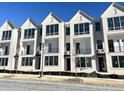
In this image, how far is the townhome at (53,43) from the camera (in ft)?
95.7

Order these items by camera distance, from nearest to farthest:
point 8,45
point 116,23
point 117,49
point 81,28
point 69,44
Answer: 1. point 117,49
2. point 116,23
3. point 81,28
4. point 69,44
5. point 8,45

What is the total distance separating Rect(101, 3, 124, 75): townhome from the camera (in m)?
24.6

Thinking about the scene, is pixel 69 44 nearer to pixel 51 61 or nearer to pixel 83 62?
pixel 83 62

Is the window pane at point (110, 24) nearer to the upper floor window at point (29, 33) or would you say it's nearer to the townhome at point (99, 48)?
the townhome at point (99, 48)

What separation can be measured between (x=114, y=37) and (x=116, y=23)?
2921 millimetres

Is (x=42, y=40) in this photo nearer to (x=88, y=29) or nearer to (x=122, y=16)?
(x=88, y=29)

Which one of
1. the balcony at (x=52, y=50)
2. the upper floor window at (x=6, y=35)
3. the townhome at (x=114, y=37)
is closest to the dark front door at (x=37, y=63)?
the balcony at (x=52, y=50)

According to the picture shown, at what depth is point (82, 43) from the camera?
2989 cm

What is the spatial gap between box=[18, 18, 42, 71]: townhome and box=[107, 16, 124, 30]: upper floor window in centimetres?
1643

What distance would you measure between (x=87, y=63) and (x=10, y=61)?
1897 centimetres

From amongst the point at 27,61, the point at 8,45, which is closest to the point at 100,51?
the point at 27,61

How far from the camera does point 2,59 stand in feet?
115

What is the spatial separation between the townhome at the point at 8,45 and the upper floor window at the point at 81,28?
16.0 m

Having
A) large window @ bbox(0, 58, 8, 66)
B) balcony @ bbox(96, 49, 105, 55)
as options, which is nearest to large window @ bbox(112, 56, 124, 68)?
balcony @ bbox(96, 49, 105, 55)
